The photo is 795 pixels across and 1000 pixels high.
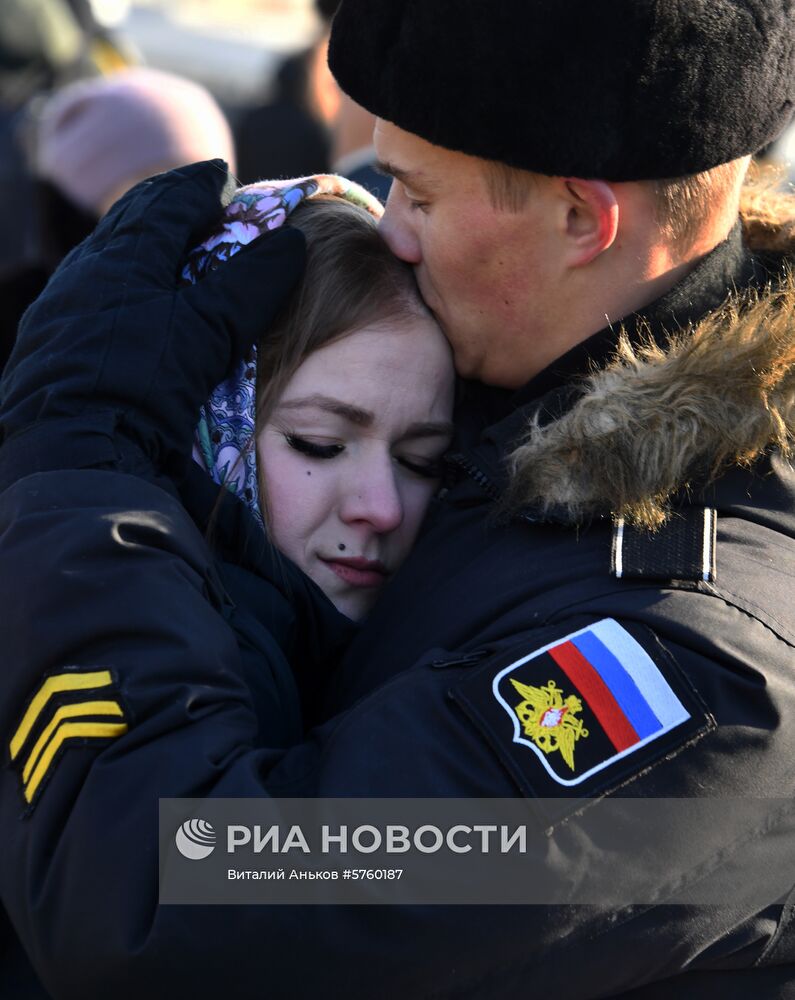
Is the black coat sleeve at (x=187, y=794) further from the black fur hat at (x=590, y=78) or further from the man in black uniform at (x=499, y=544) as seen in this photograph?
the black fur hat at (x=590, y=78)

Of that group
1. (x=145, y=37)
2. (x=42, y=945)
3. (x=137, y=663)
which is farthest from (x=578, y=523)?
(x=145, y=37)

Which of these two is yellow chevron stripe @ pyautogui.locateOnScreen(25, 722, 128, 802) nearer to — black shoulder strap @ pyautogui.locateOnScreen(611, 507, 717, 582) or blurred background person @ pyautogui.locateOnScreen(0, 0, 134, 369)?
black shoulder strap @ pyautogui.locateOnScreen(611, 507, 717, 582)

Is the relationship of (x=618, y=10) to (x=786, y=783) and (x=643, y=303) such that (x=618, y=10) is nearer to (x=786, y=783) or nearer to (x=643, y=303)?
(x=643, y=303)

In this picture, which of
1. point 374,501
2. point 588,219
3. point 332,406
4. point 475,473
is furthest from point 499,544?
point 588,219

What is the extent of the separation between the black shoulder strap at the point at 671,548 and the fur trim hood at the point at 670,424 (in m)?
0.02

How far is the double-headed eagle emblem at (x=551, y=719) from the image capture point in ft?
4.79

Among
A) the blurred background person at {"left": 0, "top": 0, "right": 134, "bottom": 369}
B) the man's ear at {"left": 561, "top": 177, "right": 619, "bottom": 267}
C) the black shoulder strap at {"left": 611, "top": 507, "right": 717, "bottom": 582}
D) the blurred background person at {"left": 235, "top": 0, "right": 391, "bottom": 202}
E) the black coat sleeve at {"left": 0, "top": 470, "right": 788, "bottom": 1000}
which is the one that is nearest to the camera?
Answer: the black coat sleeve at {"left": 0, "top": 470, "right": 788, "bottom": 1000}

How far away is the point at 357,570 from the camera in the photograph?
209 centimetres

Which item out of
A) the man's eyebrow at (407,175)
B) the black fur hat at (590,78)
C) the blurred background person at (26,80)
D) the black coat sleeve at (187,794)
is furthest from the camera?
the blurred background person at (26,80)

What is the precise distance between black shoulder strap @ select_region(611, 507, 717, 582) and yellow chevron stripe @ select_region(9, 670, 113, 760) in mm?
630

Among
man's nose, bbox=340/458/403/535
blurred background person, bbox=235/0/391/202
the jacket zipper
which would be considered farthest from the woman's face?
blurred background person, bbox=235/0/391/202

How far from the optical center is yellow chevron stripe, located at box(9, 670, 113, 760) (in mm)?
1514

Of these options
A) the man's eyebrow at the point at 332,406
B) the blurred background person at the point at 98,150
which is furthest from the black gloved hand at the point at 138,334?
the blurred background person at the point at 98,150

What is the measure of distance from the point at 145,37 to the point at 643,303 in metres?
8.82
